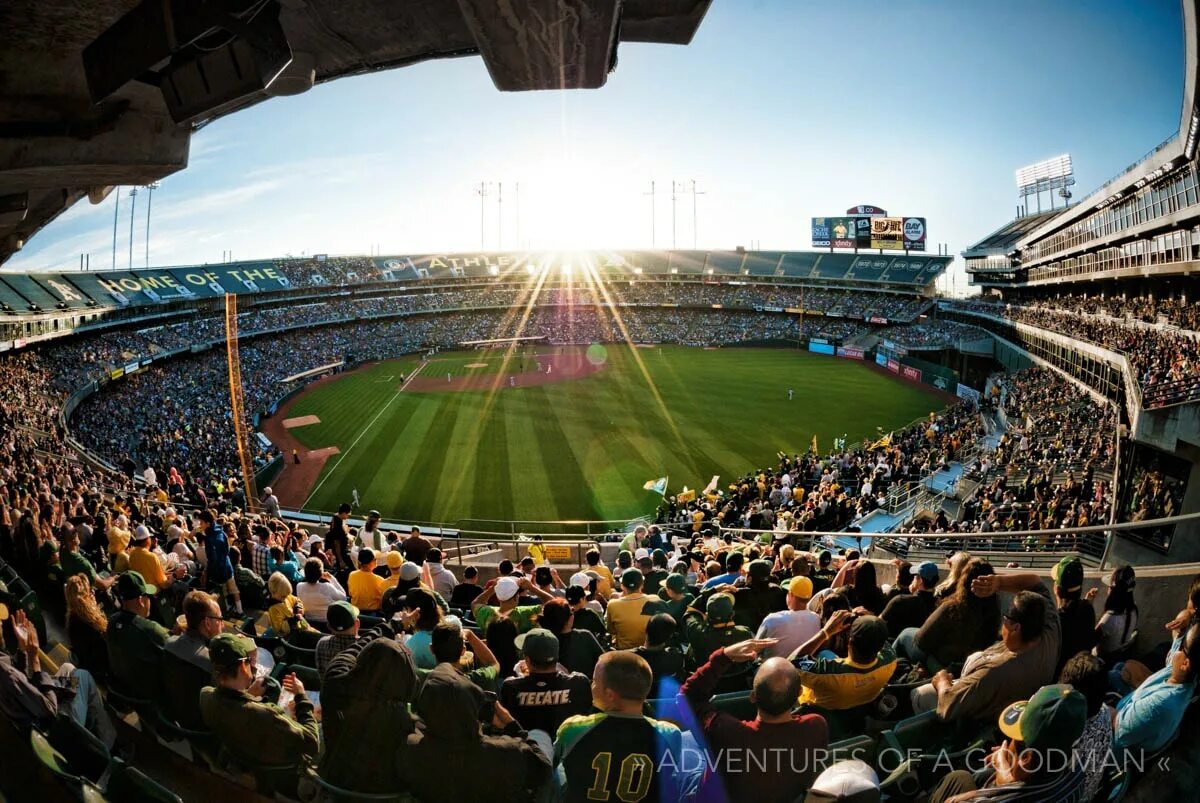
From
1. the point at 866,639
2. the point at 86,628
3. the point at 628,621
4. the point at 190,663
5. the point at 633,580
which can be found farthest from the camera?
the point at 633,580

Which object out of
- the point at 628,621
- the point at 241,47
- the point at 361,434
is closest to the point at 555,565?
the point at 628,621

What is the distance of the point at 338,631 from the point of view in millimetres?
4273

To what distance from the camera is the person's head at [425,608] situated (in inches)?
173

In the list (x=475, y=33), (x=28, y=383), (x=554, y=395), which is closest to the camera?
(x=475, y=33)

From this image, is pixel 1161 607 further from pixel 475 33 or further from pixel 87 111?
pixel 87 111

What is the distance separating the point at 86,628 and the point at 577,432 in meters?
27.2

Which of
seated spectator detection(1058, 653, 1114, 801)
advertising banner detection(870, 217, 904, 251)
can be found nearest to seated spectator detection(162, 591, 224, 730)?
seated spectator detection(1058, 653, 1114, 801)

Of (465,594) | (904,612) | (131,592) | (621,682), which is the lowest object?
(465,594)

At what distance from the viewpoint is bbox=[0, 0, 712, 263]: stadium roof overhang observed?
3.23 metres

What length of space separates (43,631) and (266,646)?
6.48 ft

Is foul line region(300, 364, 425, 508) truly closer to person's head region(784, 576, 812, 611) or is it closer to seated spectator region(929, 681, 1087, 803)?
person's head region(784, 576, 812, 611)

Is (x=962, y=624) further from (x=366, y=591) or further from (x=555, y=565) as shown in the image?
(x=555, y=565)

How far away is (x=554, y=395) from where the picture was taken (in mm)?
41625

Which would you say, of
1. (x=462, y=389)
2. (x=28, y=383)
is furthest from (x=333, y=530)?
(x=462, y=389)
